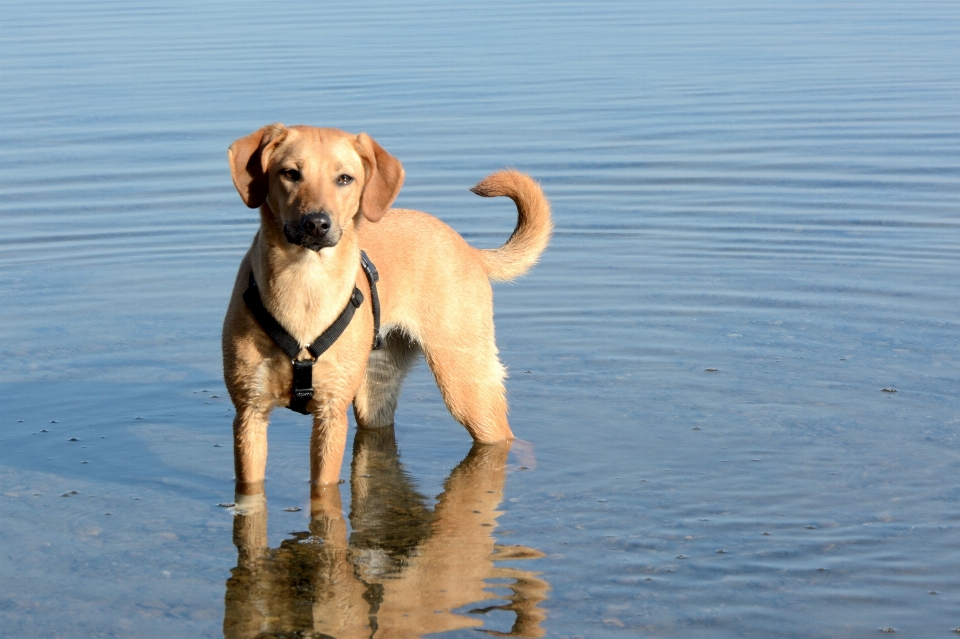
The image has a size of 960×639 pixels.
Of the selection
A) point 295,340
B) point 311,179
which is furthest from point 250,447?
point 311,179

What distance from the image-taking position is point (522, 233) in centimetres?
752

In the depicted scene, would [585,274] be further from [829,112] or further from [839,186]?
[829,112]

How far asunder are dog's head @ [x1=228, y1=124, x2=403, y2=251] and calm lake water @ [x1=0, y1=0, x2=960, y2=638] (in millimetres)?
1565

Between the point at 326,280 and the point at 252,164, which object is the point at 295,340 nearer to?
the point at 326,280

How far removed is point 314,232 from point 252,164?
21.4 inches

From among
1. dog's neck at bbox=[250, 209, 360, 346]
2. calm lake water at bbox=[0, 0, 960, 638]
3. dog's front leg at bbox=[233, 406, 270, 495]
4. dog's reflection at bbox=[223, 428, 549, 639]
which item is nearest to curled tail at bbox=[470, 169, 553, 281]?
calm lake water at bbox=[0, 0, 960, 638]

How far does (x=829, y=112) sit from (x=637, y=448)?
11.4 m

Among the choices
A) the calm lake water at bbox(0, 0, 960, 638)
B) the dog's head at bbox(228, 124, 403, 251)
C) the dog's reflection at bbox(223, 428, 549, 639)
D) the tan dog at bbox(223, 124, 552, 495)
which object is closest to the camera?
the dog's reflection at bbox(223, 428, 549, 639)

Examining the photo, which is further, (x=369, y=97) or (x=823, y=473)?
(x=369, y=97)

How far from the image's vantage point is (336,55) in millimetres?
23234

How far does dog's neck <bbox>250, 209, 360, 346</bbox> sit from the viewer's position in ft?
19.1

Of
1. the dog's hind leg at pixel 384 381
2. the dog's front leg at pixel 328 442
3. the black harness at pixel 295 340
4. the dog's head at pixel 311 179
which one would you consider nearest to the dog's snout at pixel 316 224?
the dog's head at pixel 311 179

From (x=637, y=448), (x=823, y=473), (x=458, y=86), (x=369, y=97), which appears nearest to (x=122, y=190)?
(x=369, y=97)

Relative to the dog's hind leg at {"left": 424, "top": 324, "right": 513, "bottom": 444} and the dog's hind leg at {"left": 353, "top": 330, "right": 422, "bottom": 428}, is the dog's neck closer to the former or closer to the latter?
the dog's hind leg at {"left": 424, "top": 324, "right": 513, "bottom": 444}
